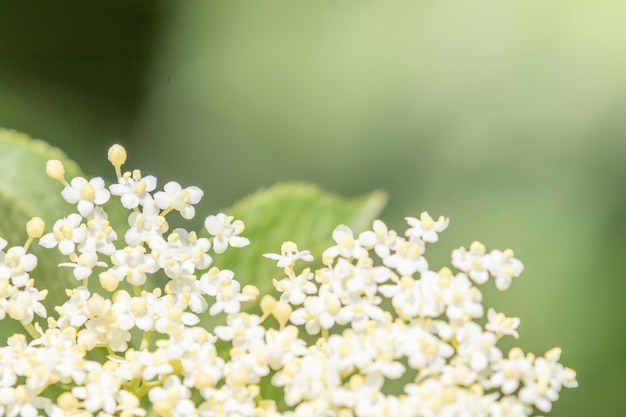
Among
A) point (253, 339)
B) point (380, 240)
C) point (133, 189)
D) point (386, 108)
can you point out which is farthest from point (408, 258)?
point (386, 108)

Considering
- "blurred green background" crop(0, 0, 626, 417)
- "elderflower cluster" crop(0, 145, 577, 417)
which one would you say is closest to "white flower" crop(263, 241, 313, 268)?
"elderflower cluster" crop(0, 145, 577, 417)

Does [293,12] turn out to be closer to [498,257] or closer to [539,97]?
[539,97]

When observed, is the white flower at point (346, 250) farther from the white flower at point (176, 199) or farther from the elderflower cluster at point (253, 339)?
the white flower at point (176, 199)

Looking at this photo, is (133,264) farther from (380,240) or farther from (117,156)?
(380,240)

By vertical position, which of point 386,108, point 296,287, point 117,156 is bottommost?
point 296,287

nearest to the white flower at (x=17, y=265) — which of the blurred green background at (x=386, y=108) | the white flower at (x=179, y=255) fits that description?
the white flower at (x=179, y=255)

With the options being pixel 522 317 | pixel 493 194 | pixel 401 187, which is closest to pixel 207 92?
pixel 401 187
